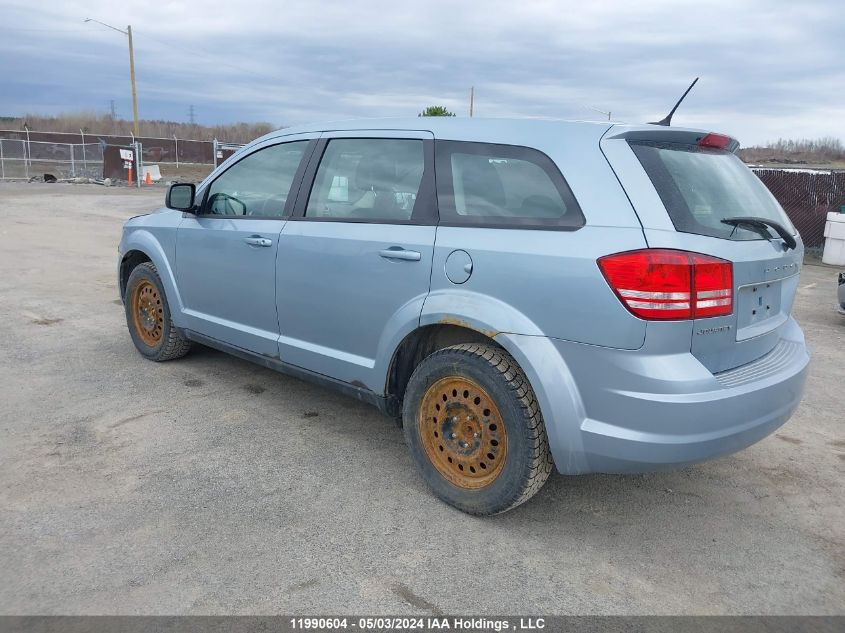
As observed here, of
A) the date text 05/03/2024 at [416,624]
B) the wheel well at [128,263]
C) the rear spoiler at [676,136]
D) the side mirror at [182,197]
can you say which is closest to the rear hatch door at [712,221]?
the rear spoiler at [676,136]

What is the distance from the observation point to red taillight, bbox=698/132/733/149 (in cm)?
338

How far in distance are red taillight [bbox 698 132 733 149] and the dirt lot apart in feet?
5.83

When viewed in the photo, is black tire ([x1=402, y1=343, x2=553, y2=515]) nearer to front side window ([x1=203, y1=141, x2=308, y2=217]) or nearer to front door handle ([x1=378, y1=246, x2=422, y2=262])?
front door handle ([x1=378, y1=246, x2=422, y2=262])

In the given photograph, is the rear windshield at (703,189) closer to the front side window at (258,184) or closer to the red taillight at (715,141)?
the red taillight at (715,141)

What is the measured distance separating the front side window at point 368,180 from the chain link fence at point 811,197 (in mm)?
13193

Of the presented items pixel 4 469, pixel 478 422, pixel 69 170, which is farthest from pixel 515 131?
pixel 69 170

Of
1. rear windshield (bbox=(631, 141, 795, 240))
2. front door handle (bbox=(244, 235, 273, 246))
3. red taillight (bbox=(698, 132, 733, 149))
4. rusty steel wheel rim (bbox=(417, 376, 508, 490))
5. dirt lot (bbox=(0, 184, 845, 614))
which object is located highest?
red taillight (bbox=(698, 132, 733, 149))

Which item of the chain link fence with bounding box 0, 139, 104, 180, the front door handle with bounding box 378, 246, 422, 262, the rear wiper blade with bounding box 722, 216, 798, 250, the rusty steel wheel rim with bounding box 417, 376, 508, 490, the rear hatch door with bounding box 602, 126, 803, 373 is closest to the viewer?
the rear hatch door with bounding box 602, 126, 803, 373

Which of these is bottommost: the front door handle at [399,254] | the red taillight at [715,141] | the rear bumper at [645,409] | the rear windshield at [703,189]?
the rear bumper at [645,409]

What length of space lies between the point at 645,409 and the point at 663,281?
51 centimetres

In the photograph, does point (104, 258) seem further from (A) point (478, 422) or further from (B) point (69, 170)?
(B) point (69, 170)

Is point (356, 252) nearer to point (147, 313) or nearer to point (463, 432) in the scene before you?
point (463, 432)

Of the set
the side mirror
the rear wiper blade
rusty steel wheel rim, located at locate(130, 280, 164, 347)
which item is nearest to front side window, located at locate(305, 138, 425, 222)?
the side mirror

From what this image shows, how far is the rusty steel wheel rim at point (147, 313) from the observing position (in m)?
5.54
